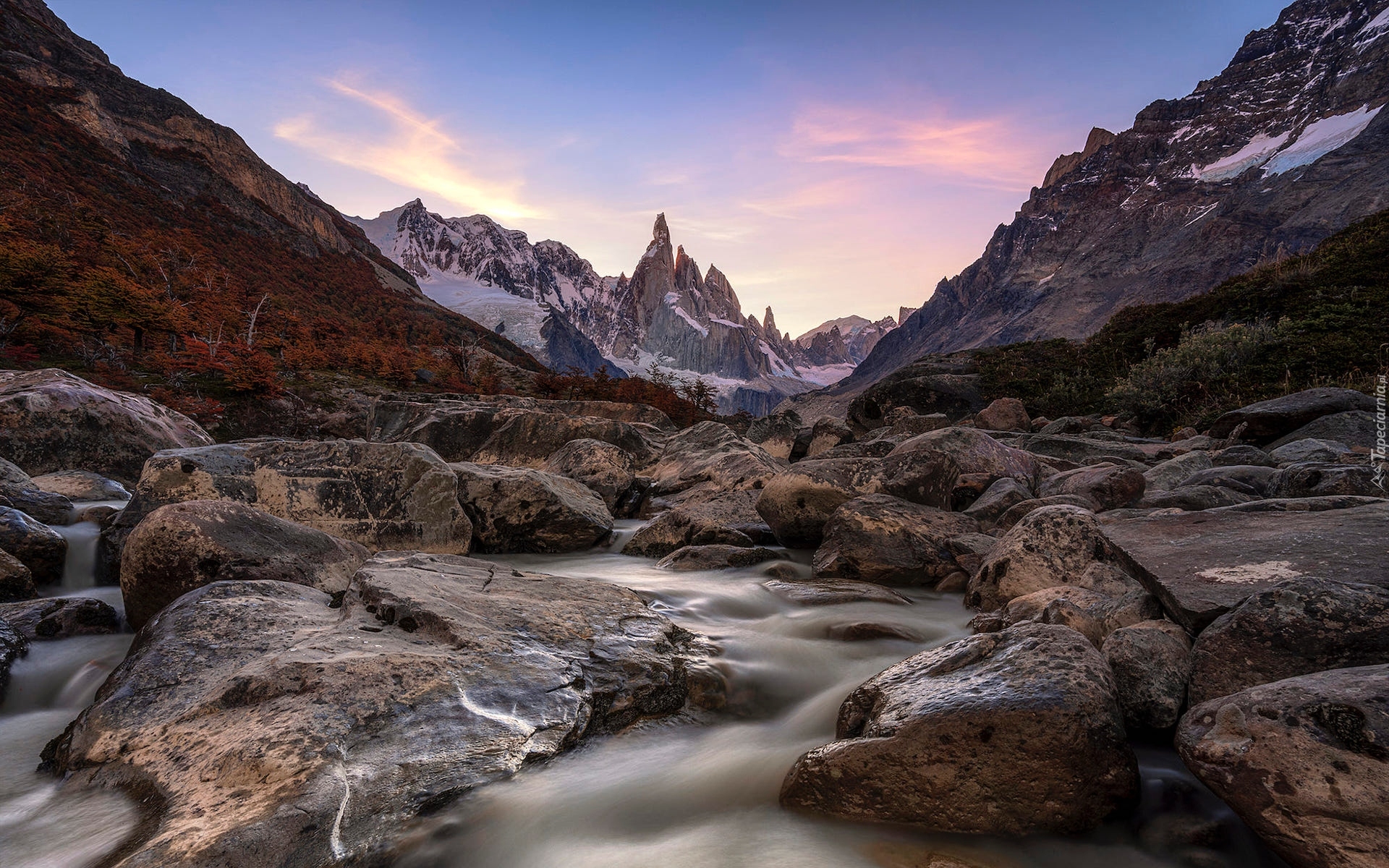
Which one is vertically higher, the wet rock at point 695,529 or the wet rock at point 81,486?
the wet rock at point 81,486

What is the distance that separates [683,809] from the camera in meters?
3.33

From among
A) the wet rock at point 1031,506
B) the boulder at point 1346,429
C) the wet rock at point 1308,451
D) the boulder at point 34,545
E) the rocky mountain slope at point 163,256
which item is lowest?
the boulder at point 34,545

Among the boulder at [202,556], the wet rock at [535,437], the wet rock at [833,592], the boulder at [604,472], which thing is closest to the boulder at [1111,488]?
the wet rock at [833,592]

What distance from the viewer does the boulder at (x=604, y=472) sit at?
1324 cm

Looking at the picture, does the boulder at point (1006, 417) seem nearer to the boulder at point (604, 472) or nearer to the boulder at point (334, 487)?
the boulder at point (604, 472)

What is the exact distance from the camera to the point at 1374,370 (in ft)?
52.3

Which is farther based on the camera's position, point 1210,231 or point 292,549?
point 1210,231

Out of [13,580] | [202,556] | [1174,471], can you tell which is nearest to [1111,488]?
[1174,471]

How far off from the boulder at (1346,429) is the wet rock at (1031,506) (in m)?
5.38

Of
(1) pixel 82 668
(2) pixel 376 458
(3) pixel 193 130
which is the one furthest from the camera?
(3) pixel 193 130

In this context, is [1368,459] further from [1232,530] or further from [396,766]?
[396,766]

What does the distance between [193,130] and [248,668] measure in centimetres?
13476

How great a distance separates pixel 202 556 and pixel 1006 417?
75.1 ft

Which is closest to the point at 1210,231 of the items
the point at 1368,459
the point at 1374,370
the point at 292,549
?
the point at 1374,370
